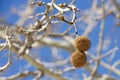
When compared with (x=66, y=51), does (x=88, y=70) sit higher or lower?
lower

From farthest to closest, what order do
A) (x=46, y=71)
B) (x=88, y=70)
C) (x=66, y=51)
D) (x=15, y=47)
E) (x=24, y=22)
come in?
(x=24, y=22) → (x=66, y=51) → (x=88, y=70) → (x=46, y=71) → (x=15, y=47)

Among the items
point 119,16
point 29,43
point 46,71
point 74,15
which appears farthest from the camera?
point 119,16

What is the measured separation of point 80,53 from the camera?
1381mm

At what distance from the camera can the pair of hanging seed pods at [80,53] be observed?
1.37 meters

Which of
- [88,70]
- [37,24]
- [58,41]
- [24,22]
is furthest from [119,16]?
[37,24]

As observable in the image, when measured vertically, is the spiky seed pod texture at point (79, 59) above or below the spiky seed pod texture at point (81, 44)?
below

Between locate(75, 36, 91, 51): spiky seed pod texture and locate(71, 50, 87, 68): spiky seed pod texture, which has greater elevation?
locate(75, 36, 91, 51): spiky seed pod texture

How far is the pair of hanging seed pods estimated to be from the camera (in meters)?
1.37

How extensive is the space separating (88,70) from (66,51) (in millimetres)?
392

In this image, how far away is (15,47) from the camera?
259 centimetres

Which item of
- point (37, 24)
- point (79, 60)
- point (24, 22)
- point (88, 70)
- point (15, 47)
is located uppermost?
point (24, 22)

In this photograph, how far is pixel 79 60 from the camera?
4.47 feet

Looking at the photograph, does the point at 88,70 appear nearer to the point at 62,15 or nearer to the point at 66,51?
the point at 66,51

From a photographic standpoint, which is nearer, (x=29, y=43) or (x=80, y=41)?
(x=80, y=41)
